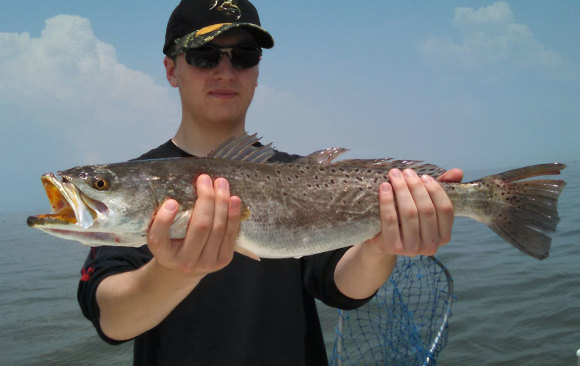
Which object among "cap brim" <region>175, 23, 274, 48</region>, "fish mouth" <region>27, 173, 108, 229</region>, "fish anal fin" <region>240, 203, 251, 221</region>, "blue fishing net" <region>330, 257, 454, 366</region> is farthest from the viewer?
"blue fishing net" <region>330, 257, 454, 366</region>

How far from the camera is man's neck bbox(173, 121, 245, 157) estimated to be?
13.3 feet

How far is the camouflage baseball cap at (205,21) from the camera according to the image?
12.3 ft

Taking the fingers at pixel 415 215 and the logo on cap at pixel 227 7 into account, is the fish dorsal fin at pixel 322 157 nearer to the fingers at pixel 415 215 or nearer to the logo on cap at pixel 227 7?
the fingers at pixel 415 215

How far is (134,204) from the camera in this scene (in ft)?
9.09

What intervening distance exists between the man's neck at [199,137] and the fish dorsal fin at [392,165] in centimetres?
132

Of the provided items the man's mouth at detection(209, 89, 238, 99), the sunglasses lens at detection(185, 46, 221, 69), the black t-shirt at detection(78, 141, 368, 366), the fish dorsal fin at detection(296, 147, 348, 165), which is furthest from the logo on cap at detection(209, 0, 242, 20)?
the black t-shirt at detection(78, 141, 368, 366)

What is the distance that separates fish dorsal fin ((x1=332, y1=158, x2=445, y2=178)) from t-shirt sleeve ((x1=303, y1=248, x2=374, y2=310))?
0.92 metres

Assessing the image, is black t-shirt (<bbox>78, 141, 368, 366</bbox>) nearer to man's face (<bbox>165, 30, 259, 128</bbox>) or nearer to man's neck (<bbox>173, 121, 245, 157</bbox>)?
man's neck (<bbox>173, 121, 245, 157</bbox>)

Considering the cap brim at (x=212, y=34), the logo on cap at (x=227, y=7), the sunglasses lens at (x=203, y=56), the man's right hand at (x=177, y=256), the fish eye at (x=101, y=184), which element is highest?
the logo on cap at (x=227, y=7)

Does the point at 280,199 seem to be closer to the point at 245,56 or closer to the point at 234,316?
the point at 234,316

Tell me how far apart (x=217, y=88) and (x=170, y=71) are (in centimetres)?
76

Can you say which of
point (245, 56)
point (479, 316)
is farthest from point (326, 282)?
point (479, 316)

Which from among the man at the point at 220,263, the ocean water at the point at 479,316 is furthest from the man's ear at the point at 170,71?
the ocean water at the point at 479,316

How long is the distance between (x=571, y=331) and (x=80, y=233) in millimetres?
10889
